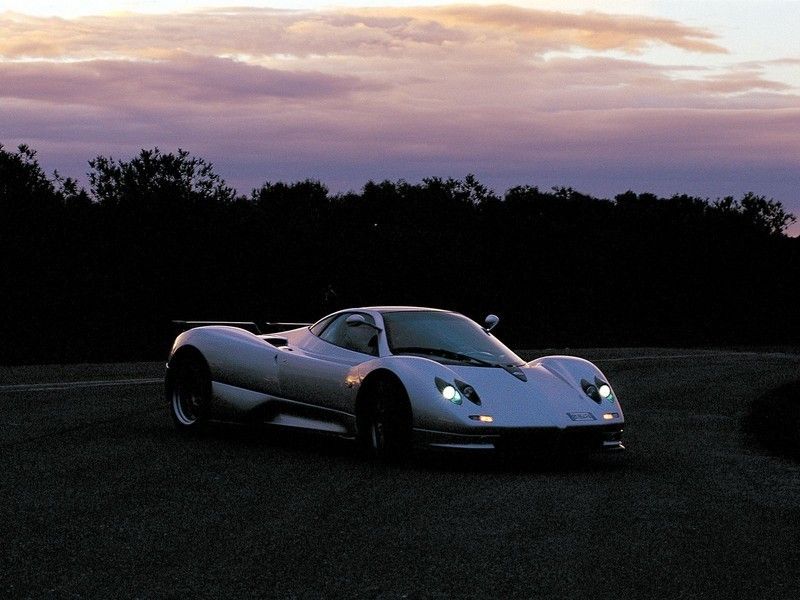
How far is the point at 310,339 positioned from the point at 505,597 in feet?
20.8

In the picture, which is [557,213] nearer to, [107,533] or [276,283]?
[276,283]

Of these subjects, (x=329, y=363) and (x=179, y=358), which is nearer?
(x=329, y=363)

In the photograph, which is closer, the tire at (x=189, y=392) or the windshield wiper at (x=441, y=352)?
the windshield wiper at (x=441, y=352)

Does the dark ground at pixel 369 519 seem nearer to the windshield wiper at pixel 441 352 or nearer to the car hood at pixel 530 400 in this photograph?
the car hood at pixel 530 400

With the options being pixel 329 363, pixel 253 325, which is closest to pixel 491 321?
pixel 329 363

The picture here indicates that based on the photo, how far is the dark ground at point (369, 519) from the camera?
19.7 ft

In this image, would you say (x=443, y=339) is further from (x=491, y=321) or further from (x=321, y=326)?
(x=321, y=326)

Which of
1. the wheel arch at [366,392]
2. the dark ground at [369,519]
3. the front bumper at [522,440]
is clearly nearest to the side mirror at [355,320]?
the wheel arch at [366,392]

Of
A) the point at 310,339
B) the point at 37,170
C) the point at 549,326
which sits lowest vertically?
the point at 549,326

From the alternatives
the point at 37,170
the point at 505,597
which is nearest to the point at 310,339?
the point at 505,597

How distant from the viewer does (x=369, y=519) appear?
7.70 meters

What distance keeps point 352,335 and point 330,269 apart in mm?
43064

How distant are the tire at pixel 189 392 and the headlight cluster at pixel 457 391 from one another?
3040 millimetres

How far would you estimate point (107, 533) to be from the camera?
716cm
